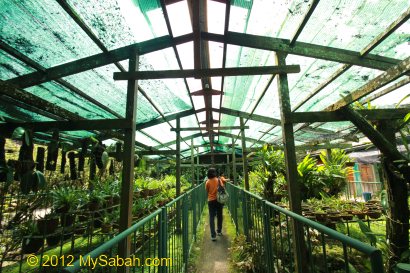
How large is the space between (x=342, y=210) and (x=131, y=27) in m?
4.75

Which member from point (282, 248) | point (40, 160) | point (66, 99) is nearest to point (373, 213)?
point (282, 248)

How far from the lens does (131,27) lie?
276cm

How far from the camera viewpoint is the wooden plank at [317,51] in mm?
2773

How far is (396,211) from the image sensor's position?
2129mm

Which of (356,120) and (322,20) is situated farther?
(322,20)

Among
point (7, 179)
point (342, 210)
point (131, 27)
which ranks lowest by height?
point (342, 210)

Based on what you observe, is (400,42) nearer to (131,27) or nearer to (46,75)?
(131,27)

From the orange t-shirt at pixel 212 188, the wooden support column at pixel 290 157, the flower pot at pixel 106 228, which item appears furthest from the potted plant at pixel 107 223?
the wooden support column at pixel 290 157

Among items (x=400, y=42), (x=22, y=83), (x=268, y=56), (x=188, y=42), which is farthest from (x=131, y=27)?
(x=400, y=42)

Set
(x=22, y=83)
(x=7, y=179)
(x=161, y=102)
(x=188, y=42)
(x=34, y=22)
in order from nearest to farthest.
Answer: (x=34, y=22)
(x=7, y=179)
(x=22, y=83)
(x=188, y=42)
(x=161, y=102)

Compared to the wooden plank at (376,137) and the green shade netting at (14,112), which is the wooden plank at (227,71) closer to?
the wooden plank at (376,137)

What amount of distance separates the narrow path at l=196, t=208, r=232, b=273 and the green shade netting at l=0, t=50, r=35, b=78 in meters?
3.99

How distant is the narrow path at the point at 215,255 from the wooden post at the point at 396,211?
2.49m

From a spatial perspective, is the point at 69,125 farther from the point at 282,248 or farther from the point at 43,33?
the point at 282,248
